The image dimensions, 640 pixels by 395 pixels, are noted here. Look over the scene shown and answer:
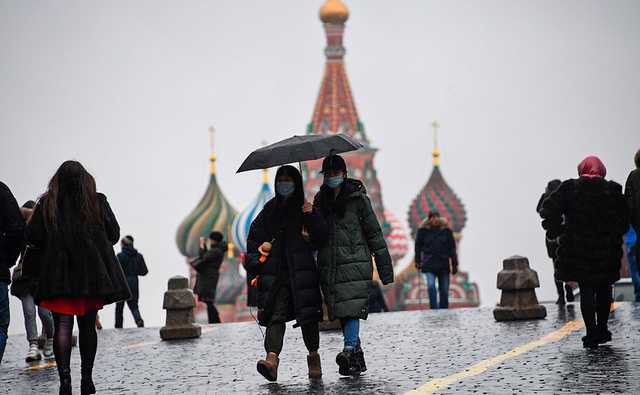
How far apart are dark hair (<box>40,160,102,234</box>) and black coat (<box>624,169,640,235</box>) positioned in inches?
175

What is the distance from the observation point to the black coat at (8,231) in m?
11.6

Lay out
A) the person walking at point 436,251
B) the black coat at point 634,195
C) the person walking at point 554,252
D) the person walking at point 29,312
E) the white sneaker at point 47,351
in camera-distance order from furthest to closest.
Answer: the person walking at point 436,251, the person walking at point 554,252, the white sneaker at point 47,351, the person walking at point 29,312, the black coat at point 634,195

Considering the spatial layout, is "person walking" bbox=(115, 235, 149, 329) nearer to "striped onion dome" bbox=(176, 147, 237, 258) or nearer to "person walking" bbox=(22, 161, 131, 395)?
"person walking" bbox=(22, 161, 131, 395)

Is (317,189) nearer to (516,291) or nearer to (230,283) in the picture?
(230,283)

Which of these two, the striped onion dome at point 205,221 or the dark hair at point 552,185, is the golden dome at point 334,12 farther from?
the dark hair at point 552,185

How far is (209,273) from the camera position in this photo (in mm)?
25500

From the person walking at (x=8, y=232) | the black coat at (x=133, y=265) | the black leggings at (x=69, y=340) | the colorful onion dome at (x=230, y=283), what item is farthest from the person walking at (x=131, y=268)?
the colorful onion dome at (x=230, y=283)

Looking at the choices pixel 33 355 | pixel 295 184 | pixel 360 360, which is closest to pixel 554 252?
pixel 33 355

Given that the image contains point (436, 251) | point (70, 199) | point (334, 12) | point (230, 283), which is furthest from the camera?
point (334, 12)

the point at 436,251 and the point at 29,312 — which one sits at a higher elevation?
the point at 436,251

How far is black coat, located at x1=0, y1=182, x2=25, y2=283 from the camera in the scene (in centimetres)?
1159

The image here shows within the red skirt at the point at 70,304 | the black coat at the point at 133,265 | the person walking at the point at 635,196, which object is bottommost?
the red skirt at the point at 70,304

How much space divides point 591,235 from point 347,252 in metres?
2.37

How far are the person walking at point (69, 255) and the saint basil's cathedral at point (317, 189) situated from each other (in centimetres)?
11821
